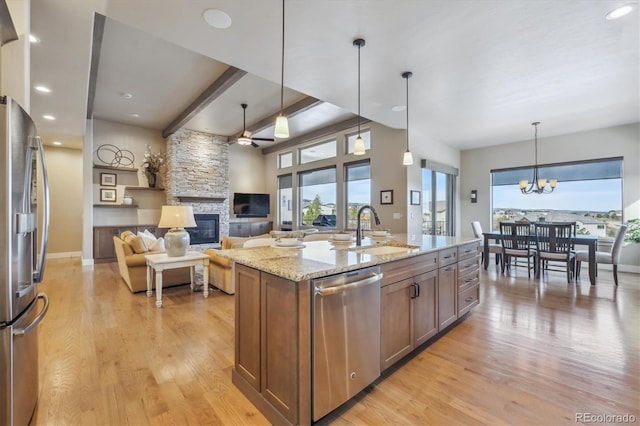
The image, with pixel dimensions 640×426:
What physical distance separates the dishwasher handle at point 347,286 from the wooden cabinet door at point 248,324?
0.44m

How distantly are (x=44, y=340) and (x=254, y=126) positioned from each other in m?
5.34

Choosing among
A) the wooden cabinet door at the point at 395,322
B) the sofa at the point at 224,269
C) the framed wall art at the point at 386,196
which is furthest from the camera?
the framed wall art at the point at 386,196

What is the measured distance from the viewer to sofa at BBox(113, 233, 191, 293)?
162 inches

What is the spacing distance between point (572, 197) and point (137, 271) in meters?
8.63

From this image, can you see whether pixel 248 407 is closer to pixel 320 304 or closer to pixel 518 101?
pixel 320 304

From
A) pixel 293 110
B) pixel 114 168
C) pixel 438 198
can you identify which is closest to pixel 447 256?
pixel 293 110

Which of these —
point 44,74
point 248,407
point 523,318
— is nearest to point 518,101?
point 523,318

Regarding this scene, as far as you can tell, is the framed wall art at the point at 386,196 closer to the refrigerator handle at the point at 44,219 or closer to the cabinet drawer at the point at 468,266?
the cabinet drawer at the point at 468,266

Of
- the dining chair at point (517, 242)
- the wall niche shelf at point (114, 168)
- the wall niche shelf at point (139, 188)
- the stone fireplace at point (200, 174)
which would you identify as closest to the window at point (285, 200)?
the stone fireplace at point (200, 174)

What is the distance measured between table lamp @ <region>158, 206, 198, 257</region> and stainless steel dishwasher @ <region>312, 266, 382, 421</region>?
3.06 m

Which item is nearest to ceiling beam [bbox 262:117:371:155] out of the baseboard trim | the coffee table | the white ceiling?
the white ceiling

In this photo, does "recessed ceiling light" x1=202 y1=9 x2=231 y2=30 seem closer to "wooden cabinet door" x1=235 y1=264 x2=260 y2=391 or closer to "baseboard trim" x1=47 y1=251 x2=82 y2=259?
"wooden cabinet door" x1=235 y1=264 x2=260 y2=391

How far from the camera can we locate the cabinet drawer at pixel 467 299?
117 inches

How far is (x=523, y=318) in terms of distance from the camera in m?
3.19
